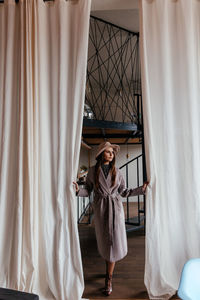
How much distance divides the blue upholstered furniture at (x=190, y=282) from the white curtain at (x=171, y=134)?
2.68ft

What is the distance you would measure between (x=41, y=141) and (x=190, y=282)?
5.90ft

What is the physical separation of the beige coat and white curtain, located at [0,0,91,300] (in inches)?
11.3

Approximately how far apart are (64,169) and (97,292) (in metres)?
1.40

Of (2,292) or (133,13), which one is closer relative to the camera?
(2,292)

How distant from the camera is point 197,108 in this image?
7.51 ft

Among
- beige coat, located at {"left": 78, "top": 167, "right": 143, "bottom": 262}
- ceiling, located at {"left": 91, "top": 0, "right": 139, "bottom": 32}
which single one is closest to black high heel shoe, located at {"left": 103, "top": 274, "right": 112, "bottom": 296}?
beige coat, located at {"left": 78, "top": 167, "right": 143, "bottom": 262}

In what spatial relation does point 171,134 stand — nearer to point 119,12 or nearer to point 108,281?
point 108,281

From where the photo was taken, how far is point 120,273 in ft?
9.07

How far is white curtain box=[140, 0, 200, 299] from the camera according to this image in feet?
7.30

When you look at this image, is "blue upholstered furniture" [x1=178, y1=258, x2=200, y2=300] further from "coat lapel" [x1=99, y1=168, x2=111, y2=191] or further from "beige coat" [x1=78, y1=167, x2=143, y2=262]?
"coat lapel" [x1=99, y1=168, x2=111, y2=191]

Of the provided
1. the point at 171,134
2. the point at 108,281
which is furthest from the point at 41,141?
the point at 108,281

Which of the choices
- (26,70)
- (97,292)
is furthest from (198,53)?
(97,292)

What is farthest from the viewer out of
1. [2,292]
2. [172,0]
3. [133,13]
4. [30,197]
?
[133,13]

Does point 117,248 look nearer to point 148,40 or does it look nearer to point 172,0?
point 148,40
